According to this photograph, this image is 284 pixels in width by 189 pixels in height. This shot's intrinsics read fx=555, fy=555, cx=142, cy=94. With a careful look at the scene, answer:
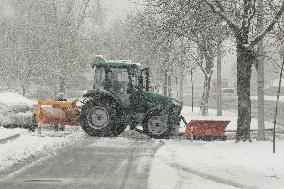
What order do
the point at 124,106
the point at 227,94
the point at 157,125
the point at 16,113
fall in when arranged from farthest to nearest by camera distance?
the point at 227,94 < the point at 16,113 < the point at 124,106 < the point at 157,125

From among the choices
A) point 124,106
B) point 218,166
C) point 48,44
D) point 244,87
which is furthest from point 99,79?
point 48,44

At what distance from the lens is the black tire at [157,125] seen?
18375mm

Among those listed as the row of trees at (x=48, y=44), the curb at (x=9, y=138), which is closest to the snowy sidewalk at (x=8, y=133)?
the curb at (x=9, y=138)

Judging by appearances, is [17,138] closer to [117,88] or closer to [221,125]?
[117,88]

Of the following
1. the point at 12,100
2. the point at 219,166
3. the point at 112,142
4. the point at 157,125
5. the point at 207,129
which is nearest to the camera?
the point at 219,166

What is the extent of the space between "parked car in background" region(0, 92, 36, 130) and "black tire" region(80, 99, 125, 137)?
366cm

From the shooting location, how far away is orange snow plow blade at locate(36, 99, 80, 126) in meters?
19.7

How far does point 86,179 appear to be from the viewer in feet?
37.0

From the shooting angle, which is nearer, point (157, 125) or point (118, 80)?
point (157, 125)

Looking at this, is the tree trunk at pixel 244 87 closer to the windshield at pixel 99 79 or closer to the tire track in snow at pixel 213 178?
the tire track in snow at pixel 213 178

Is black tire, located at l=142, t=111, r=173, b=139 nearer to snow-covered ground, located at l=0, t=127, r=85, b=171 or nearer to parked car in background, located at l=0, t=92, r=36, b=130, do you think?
snow-covered ground, located at l=0, t=127, r=85, b=171

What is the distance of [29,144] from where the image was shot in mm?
17000

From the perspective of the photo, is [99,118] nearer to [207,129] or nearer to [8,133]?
[8,133]

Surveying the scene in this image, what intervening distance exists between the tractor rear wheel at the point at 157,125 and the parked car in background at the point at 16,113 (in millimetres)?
5422
